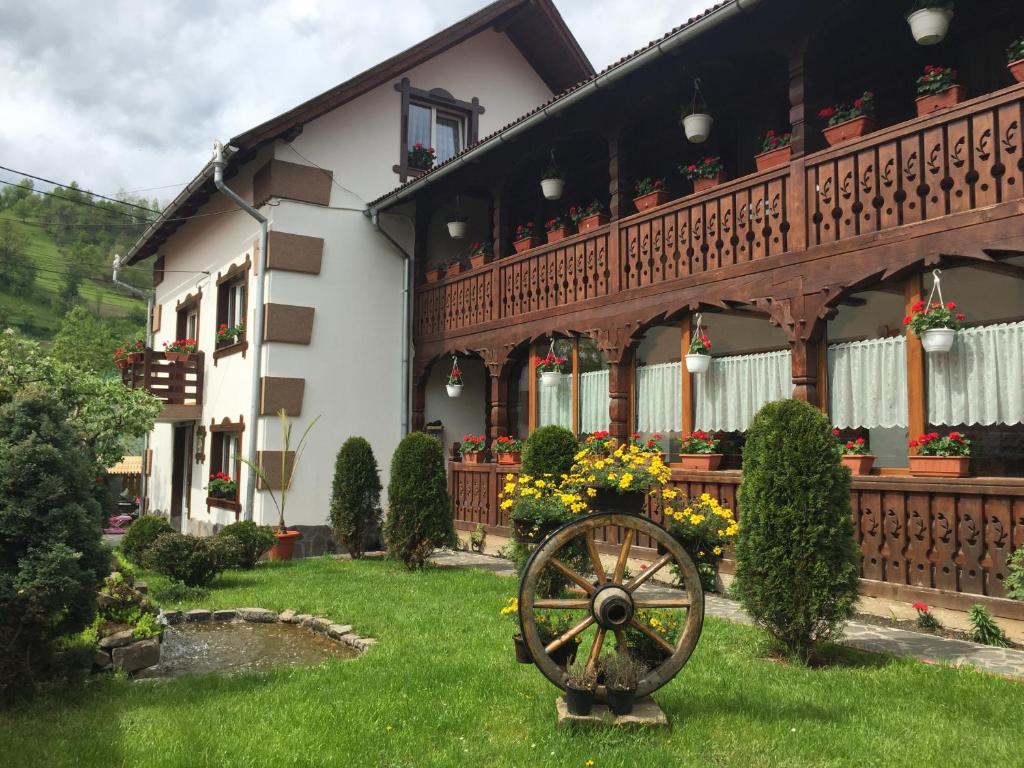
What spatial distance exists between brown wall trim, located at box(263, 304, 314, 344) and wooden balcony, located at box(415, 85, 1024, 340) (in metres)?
3.06

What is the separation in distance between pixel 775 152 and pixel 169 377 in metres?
11.5

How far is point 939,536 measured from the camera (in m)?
6.56

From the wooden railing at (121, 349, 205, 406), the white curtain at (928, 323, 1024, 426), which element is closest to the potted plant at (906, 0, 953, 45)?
the white curtain at (928, 323, 1024, 426)

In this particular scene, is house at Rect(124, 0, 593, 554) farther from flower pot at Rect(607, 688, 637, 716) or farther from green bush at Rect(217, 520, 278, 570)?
flower pot at Rect(607, 688, 637, 716)

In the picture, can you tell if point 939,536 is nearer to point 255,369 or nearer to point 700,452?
point 700,452

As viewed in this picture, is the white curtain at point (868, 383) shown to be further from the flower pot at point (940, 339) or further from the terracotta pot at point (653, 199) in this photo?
the terracotta pot at point (653, 199)

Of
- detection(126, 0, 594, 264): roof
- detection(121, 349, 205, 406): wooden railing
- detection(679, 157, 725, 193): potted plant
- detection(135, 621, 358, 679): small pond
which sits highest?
detection(126, 0, 594, 264): roof

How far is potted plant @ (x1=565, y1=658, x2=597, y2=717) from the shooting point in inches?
160

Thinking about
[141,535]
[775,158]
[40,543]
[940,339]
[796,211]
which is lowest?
[141,535]

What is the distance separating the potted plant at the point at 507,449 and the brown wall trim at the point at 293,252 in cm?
418

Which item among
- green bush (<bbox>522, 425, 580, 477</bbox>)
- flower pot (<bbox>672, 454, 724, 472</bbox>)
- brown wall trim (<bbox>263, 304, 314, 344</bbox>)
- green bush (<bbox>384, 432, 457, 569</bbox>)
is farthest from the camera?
brown wall trim (<bbox>263, 304, 314, 344</bbox>)

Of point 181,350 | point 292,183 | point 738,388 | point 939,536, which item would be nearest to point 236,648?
point 738,388

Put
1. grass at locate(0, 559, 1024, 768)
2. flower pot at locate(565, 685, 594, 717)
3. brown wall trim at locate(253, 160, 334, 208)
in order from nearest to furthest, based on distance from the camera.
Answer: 1. grass at locate(0, 559, 1024, 768)
2. flower pot at locate(565, 685, 594, 717)
3. brown wall trim at locate(253, 160, 334, 208)

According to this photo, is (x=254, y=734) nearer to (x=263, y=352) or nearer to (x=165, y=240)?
(x=263, y=352)
